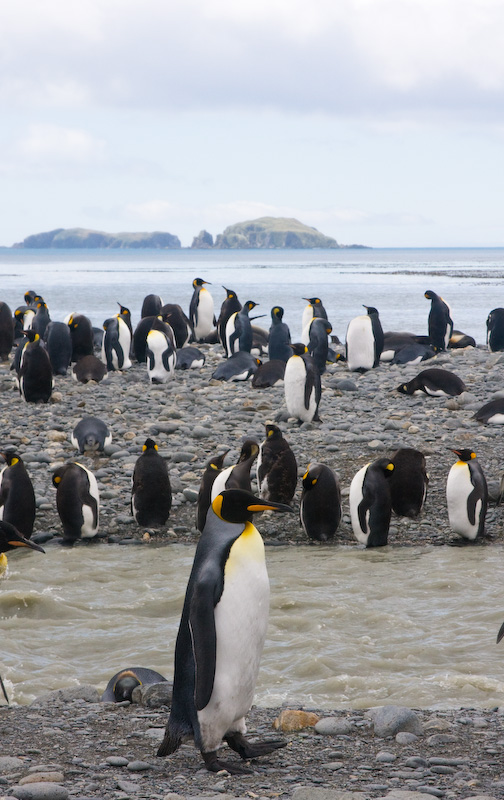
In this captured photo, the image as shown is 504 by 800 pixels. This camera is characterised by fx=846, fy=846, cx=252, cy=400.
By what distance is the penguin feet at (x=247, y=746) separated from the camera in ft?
9.45

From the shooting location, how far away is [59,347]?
12.5m

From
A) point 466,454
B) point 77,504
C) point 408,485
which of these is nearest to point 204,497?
point 77,504

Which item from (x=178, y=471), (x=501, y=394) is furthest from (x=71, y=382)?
(x=501, y=394)

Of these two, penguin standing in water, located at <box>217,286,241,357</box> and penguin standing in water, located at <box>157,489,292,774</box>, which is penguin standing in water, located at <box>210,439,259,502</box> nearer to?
penguin standing in water, located at <box>157,489,292,774</box>

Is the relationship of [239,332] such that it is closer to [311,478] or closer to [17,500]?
[311,478]

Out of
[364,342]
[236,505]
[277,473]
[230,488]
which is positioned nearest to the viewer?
[236,505]

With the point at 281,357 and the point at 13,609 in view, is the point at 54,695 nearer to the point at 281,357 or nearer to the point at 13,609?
the point at 13,609

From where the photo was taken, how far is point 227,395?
1097cm

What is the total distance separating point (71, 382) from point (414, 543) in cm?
683

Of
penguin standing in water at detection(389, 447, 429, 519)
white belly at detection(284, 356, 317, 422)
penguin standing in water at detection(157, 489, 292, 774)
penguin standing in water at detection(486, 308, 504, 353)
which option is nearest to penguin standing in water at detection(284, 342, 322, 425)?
white belly at detection(284, 356, 317, 422)

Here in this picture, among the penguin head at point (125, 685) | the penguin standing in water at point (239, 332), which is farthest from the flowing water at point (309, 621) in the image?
the penguin standing in water at point (239, 332)

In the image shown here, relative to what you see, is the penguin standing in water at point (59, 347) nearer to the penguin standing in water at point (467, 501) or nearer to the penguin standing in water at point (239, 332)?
the penguin standing in water at point (239, 332)

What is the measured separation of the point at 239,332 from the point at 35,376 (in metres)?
4.72

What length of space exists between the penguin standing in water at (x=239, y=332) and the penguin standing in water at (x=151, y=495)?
7546 mm
